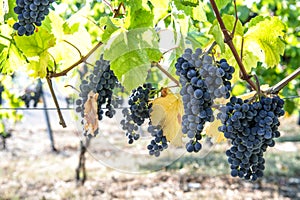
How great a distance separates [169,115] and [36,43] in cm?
38

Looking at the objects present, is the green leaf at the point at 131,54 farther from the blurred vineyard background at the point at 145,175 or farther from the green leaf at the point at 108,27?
the blurred vineyard background at the point at 145,175

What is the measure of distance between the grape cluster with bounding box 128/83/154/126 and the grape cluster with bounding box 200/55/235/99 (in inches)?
Result: 8.3

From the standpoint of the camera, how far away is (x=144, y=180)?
5141 millimetres

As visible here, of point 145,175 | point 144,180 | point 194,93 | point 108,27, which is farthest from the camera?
point 145,175

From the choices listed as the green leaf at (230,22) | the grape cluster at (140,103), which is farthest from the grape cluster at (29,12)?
the green leaf at (230,22)

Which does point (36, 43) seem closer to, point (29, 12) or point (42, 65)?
point (42, 65)

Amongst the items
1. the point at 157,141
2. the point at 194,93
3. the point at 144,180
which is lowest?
the point at 144,180

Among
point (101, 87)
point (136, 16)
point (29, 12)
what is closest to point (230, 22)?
point (136, 16)

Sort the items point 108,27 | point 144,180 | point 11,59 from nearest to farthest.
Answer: point 108,27 → point 11,59 → point 144,180

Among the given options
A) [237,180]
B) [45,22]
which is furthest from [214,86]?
[237,180]

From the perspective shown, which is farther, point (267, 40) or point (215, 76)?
point (267, 40)

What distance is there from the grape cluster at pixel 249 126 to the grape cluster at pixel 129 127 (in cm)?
24

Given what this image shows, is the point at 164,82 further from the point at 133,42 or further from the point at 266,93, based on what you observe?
the point at 266,93

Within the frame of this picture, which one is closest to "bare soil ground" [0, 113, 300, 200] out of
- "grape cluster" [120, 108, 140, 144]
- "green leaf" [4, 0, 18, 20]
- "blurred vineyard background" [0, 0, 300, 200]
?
"blurred vineyard background" [0, 0, 300, 200]
